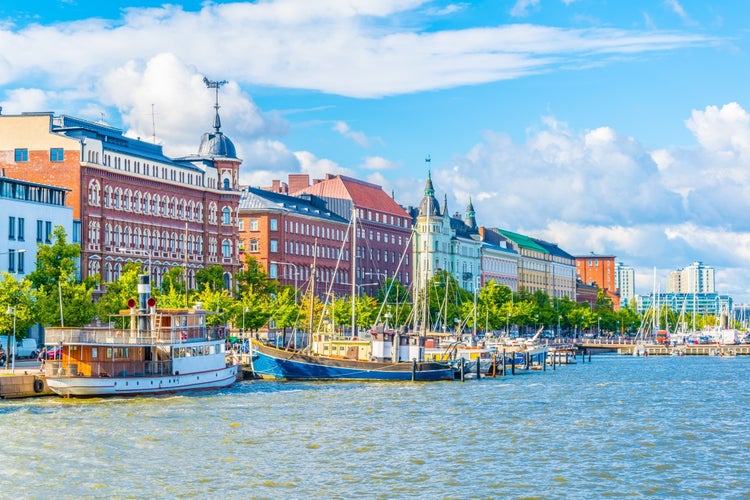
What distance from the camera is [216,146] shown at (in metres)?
171

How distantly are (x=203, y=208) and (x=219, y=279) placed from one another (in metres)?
15.6

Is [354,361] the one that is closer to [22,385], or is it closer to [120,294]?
[120,294]

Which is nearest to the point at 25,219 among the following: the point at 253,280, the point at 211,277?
the point at 211,277

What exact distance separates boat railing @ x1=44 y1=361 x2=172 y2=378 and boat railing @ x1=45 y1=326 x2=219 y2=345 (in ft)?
4.27

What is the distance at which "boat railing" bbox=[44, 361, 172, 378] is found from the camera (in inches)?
3359

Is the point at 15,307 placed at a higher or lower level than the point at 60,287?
lower

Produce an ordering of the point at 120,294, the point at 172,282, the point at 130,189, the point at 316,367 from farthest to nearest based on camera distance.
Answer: the point at 130,189
the point at 172,282
the point at 120,294
the point at 316,367

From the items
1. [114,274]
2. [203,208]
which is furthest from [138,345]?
[203,208]

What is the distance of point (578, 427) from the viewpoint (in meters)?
75.9

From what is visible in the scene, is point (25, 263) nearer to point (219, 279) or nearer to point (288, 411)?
point (219, 279)

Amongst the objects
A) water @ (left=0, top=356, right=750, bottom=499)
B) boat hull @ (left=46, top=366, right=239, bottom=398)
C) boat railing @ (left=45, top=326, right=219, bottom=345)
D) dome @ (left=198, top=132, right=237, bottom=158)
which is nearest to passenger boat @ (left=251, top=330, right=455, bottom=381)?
water @ (left=0, top=356, right=750, bottom=499)

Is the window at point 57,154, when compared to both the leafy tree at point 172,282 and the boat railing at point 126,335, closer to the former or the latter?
the leafy tree at point 172,282

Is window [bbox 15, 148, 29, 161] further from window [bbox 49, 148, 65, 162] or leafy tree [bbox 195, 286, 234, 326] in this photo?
leafy tree [bbox 195, 286, 234, 326]

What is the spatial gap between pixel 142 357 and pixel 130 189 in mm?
60315
